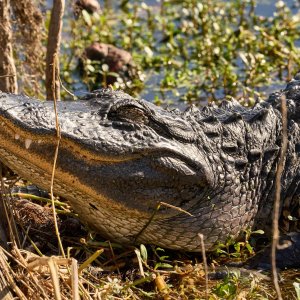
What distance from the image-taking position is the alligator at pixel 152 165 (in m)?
4.20

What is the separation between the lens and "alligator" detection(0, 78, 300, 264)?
420 cm

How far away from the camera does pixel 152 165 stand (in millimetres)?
4453

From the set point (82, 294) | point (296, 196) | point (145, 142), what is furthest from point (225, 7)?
point (82, 294)

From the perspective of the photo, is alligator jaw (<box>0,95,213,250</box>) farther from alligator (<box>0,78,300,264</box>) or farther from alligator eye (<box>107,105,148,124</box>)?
alligator eye (<box>107,105,148,124</box>)

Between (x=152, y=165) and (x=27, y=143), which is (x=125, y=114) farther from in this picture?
(x=27, y=143)

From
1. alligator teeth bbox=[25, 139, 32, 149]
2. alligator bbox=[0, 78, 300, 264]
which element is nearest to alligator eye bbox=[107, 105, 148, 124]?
alligator bbox=[0, 78, 300, 264]

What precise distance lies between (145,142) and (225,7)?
5844mm

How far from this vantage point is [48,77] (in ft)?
20.7

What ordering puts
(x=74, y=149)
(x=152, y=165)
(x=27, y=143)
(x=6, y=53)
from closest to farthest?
(x=27, y=143)
(x=74, y=149)
(x=152, y=165)
(x=6, y=53)

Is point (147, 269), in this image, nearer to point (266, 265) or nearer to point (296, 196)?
point (266, 265)

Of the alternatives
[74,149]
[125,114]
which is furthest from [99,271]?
[125,114]

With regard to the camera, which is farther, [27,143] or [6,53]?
[6,53]

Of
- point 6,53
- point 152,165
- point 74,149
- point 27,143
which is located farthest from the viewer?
point 6,53

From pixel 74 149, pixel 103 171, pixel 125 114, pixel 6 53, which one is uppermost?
pixel 6 53
